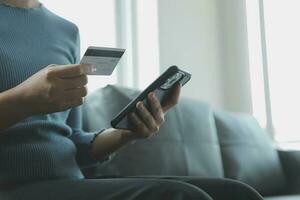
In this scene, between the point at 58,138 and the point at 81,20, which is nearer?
the point at 58,138

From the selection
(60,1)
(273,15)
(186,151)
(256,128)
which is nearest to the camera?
(186,151)

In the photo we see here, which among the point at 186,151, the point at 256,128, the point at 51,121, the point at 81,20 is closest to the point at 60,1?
the point at 81,20

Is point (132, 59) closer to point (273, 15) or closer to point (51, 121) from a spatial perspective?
point (273, 15)

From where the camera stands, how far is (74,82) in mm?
791

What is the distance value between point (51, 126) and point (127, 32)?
137 cm

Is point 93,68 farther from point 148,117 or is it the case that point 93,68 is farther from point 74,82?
point 148,117

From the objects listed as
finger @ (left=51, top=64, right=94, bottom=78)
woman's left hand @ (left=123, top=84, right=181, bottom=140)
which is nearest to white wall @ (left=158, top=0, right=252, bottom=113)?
woman's left hand @ (left=123, top=84, right=181, bottom=140)

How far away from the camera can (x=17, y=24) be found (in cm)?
102

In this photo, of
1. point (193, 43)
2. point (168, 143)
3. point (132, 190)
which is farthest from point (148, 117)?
point (193, 43)

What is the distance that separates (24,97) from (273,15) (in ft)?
6.65

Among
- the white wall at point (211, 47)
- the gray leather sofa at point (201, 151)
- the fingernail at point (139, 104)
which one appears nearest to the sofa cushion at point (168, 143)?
the gray leather sofa at point (201, 151)

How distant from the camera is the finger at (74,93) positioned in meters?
0.80

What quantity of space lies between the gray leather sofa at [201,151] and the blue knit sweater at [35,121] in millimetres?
480

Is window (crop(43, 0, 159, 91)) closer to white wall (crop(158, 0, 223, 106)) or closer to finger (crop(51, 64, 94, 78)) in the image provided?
white wall (crop(158, 0, 223, 106))
